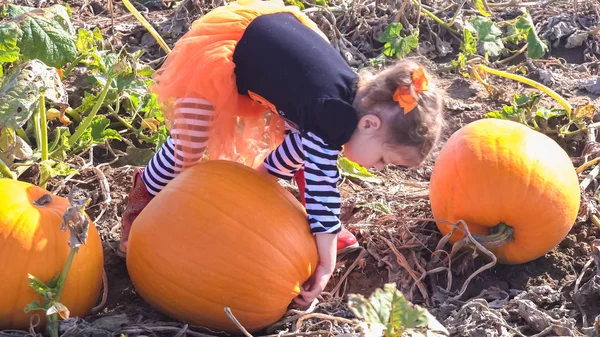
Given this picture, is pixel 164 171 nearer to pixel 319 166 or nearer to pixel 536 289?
pixel 319 166

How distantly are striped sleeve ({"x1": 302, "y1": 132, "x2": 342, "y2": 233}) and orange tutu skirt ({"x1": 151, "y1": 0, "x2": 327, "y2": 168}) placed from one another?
16.4 inches

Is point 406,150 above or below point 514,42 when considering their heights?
above

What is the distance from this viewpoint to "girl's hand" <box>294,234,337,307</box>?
8.61 ft

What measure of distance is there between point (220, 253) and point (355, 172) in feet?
4.26

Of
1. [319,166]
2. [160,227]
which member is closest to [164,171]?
[160,227]

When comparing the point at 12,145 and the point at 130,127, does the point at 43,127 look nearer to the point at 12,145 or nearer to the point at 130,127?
the point at 12,145

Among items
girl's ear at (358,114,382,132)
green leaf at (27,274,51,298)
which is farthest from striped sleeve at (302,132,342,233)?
green leaf at (27,274,51,298)

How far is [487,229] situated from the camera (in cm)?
286

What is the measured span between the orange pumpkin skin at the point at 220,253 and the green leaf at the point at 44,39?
2.86ft

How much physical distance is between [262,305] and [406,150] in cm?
72

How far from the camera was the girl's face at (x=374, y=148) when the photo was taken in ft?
8.47

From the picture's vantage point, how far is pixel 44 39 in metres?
3.08

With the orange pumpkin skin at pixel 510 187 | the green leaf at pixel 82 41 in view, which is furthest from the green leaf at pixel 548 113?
the green leaf at pixel 82 41

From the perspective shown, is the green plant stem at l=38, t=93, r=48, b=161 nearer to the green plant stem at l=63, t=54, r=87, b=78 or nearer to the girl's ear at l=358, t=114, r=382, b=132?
the green plant stem at l=63, t=54, r=87, b=78
